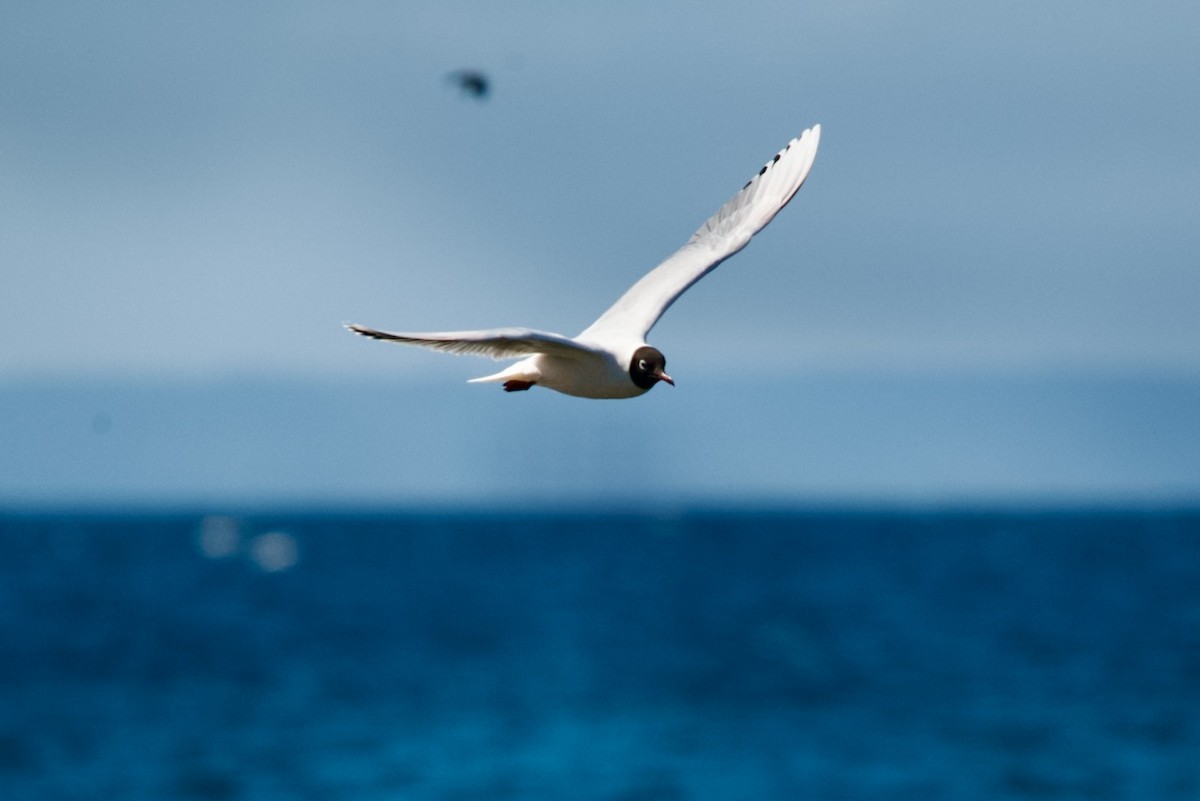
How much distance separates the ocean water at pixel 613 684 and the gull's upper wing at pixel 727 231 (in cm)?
1576

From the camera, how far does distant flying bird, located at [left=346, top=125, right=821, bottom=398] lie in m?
11.4

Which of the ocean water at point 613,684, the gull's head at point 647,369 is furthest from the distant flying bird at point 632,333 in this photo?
the ocean water at point 613,684

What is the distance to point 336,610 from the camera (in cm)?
5881

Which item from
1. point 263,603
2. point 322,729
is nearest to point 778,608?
point 263,603

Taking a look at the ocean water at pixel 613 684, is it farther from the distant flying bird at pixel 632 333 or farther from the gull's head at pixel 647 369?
the gull's head at pixel 647 369

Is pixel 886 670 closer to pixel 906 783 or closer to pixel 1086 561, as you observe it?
pixel 906 783

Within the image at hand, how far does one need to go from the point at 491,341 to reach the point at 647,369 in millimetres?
1570

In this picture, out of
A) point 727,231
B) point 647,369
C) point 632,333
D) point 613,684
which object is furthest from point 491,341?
point 613,684

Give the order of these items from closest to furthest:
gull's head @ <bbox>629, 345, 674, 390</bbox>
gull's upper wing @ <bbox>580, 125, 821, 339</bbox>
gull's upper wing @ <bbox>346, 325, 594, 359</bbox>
Answer: gull's upper wing @ <bbox>346, 325, 594, 359</bbox>, gull's head @ <bbox>629, 345, 674, 390</bbox>, gull's upper wing @ <bbox>580, 125, 821, 339</bbox>

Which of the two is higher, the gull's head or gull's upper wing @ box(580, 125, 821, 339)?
gull's upper wing @ box(580, 125, 821, 339)

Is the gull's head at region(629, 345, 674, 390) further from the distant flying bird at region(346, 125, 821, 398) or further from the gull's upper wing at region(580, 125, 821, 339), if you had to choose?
the gull's upper wing at region(580, 125, 821, 339)

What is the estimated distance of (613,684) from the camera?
39344 mm

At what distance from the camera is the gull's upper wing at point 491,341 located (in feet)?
35.7

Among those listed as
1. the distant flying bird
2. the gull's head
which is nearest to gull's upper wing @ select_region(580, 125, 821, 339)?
the distant flying bird
